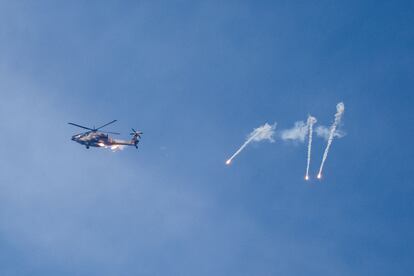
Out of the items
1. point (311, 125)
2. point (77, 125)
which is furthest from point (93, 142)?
Result: point (311, 125)

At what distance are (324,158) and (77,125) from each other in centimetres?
5138

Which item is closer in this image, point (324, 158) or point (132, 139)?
point (324, 158)

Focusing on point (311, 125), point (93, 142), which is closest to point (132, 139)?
point (93, 142)

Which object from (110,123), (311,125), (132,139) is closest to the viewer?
(311,125)

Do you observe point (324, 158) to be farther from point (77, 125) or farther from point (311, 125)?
point (77, 125)

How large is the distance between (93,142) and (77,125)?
7362 millimetres

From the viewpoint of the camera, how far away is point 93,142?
137750mm

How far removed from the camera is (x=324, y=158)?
123 m

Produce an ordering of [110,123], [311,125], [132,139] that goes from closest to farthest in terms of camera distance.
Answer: [311,125]
[110,123]
[132,139]

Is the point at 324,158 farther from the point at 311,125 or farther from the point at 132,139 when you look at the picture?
the point at 132,139

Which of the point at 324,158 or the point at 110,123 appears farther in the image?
the point at 110,123

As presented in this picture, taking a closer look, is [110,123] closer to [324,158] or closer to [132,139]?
[132,139]

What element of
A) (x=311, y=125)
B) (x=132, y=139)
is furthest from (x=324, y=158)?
(x=132, y=139)

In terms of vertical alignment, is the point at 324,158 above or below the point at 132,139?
below
